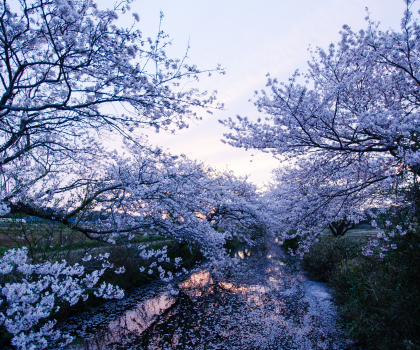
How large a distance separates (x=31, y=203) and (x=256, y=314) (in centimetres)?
668

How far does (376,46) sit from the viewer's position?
19.5ft

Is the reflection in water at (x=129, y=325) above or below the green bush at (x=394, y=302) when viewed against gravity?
above

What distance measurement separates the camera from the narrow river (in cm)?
577

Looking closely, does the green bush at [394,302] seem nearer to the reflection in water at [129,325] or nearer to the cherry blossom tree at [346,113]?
the cherry blossom tree at [346,113]

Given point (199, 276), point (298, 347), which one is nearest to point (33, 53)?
point (298, 347)

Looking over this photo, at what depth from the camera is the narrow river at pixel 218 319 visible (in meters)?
5.77

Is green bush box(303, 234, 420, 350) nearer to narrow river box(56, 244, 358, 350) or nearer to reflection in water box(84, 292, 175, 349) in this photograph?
narrow river box(56, 244, 358, 350)

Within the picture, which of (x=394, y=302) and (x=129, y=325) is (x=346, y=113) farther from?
(x=129, y=325)

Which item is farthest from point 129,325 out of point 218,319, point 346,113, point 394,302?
point 346,113

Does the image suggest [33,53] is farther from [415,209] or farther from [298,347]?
[298,347]

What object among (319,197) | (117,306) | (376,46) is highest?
(376,46)

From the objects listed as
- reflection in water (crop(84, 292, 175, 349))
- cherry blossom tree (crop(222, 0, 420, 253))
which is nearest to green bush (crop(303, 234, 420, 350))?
cherry blossom tree (crop(222, 0, 420, 253))

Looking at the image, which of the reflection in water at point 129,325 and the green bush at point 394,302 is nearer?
the green bush at point 394,302

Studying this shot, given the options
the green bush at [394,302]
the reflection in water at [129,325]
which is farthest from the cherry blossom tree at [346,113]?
the reflection in water at [129,325]
